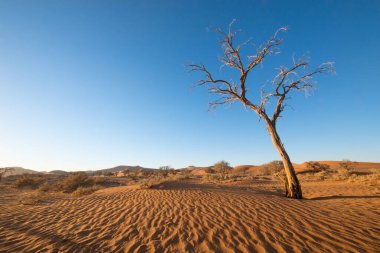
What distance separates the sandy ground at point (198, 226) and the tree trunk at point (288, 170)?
4.68ft

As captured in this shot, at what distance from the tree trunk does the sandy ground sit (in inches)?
56.2

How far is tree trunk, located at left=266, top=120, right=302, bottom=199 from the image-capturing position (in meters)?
8.75

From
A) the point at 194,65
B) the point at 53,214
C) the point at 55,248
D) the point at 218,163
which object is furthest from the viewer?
the point at 218,163

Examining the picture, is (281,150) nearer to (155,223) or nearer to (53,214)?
(155,223)

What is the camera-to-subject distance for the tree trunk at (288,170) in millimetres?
8750

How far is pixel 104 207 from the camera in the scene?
25.1 feet

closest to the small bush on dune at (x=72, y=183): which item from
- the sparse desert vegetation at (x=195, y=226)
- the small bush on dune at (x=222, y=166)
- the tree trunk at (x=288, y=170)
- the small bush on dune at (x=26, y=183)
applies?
the small bush on dune at (x=26, y=183)

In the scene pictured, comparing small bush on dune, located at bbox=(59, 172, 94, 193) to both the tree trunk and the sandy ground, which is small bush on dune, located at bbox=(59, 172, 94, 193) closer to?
the sandy ground

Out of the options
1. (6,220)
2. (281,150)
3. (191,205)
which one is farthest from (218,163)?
(6,220)

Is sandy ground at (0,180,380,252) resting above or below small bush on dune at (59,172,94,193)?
below

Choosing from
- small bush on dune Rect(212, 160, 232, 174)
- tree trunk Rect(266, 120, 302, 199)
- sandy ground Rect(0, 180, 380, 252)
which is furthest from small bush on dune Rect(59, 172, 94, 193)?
small bush on dune Rect(212, 160, 232, 174)

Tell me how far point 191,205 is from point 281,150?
5.15 metres

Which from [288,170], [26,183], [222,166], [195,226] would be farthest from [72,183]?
[222,166]

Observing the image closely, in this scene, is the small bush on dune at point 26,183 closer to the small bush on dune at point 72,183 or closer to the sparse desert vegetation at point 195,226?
the small bush on dune at point 72,183
